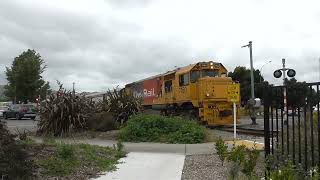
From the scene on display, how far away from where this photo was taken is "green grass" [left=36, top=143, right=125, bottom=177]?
1065cm

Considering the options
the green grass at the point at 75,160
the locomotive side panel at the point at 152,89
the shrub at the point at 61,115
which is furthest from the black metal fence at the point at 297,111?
the locomotive side panel at the point at 152,89

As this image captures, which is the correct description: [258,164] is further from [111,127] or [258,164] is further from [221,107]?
[221,107]

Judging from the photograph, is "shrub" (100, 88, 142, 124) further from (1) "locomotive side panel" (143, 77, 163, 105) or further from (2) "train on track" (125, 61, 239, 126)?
(1) "locomotive side panel" (143, 77, 163, 105)

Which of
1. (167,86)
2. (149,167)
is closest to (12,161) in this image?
(149,167)

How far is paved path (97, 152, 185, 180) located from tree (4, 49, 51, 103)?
43447mm

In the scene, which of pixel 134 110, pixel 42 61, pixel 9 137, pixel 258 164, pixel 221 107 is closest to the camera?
pixel 9 137

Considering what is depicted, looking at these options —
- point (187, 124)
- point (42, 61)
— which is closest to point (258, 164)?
point (187, 124)

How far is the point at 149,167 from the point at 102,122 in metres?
10.4

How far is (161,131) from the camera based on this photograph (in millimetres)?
19281

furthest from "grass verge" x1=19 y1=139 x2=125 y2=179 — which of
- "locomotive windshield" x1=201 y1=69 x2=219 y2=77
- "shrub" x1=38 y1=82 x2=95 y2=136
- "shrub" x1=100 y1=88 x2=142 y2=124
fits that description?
"locomotive windshield" x1=201 y1=69 x2=219 y2=77

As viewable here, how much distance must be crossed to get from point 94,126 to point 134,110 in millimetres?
2737

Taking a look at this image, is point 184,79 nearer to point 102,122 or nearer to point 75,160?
point 102,122

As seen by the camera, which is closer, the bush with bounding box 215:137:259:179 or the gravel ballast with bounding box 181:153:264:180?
the bush with bounding box 215:137:259:179

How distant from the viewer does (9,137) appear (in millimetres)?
9492
